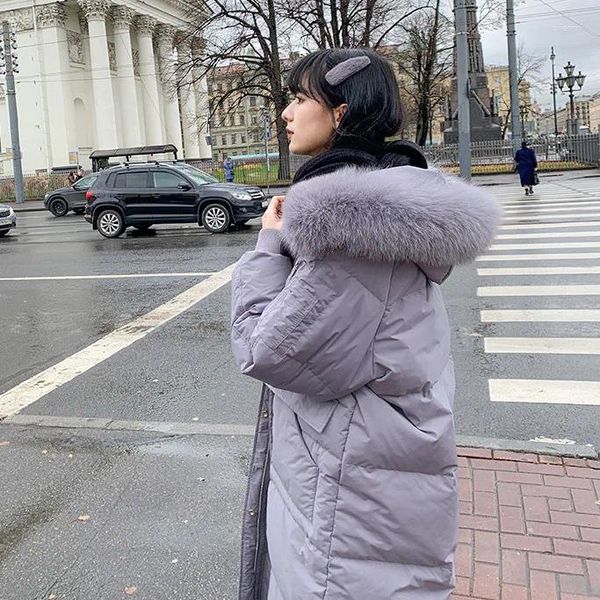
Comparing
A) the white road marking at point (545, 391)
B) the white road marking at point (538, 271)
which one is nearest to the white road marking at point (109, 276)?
the white road marking at point (538, 271)

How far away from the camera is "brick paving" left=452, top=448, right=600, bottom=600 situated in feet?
9.11

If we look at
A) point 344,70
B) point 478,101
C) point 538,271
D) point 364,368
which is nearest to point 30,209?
point 478,101

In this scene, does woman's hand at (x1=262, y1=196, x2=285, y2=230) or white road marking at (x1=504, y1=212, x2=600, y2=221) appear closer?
woman's hand at (x1=262, y1=196, x2=285, y2=230)

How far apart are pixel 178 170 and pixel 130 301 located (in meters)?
8.97

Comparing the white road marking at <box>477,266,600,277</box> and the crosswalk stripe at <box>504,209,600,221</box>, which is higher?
the crosswalk stripe at <box>504,209,600,221</box>

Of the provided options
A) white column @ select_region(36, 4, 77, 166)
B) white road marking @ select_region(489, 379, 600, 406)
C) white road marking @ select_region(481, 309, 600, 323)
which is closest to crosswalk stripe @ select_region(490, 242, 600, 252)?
white road marking @ select_region(481, 309, 600, 323)

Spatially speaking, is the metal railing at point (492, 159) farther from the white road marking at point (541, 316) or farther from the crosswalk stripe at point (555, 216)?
the white road marking at point (541, 316)

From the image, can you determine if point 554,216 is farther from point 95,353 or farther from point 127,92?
point 127,92

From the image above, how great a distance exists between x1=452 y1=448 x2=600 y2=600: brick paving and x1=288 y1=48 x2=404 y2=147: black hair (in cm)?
190

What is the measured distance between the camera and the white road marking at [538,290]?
27.9ft

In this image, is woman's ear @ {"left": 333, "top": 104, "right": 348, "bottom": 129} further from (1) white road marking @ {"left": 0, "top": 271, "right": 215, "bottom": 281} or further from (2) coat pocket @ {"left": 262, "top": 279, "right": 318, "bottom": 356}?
(1) white road marking @ {"left": 0, "top": 271, "right": 215, "bottom": 281}

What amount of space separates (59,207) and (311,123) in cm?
2888

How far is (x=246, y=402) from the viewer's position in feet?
17.3

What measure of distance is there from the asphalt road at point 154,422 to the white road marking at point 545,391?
3cm
